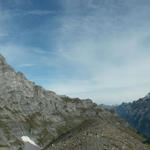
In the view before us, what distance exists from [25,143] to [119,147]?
12.6 meters

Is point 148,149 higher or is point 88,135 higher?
point 88,135

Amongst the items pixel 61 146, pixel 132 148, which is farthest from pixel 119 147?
pixel 61 146

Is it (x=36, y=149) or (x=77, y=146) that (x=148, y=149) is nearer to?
(x=77, y=146)

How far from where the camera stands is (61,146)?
2545cm

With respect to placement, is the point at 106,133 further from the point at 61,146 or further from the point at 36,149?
the point at 36,149

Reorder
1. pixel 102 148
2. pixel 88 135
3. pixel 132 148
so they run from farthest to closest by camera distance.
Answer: pixel 88 135 < pixel 132 148 < pixel 102 148

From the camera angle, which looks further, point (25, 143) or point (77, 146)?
point (25, 143)

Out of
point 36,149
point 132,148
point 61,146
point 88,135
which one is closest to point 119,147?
point 132,148

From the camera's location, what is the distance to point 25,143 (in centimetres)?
2562

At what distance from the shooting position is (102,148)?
22.3 m

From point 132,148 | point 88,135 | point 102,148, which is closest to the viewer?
point 102,148

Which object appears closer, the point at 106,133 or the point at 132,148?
the point at 132,148

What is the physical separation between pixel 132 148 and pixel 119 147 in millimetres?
2058

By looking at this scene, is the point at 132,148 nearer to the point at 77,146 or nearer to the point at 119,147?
the point at 119,147
